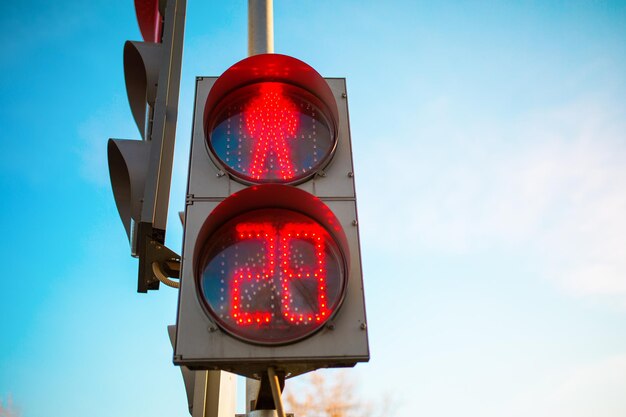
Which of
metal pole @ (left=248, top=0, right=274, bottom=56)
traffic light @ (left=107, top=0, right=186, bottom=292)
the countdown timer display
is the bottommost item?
the countdown timer display

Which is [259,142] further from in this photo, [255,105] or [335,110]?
[335,110]

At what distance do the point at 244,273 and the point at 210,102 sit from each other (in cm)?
80

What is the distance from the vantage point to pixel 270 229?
2066mm

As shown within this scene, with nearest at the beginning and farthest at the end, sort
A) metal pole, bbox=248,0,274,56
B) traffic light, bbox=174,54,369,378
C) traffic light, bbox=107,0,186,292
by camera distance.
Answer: traffic light, bbox=174,54,369,378 < traffic light, bbox=107,0,186,292 < metal pole, bbox=248,0,274,56

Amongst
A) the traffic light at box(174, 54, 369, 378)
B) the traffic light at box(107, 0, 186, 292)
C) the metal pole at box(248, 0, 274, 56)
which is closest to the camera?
the traffic light at box(174, 54, 369, 378)

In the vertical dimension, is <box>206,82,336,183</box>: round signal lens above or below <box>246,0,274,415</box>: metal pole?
below

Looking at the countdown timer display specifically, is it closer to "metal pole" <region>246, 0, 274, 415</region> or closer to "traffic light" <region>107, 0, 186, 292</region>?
"traffic light" <region>107, 0, 186, 292</region>

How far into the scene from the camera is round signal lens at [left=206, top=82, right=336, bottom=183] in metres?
2.27

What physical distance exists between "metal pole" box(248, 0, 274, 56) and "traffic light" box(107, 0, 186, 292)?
44 centimetres

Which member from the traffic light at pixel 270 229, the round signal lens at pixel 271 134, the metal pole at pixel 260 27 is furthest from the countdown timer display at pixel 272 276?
the metal pole at pixel 260 27

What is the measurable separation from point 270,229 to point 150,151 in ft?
2.01

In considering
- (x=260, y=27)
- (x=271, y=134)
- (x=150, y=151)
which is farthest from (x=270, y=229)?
(x=260, y=27)

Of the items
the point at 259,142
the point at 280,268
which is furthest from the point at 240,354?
the point at 259,142

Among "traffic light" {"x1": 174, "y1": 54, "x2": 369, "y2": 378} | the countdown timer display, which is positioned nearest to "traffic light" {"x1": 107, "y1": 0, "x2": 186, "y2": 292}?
"traffic light" {"x1": 174, "y1": 54, "x2": 369, "y2": 378}
